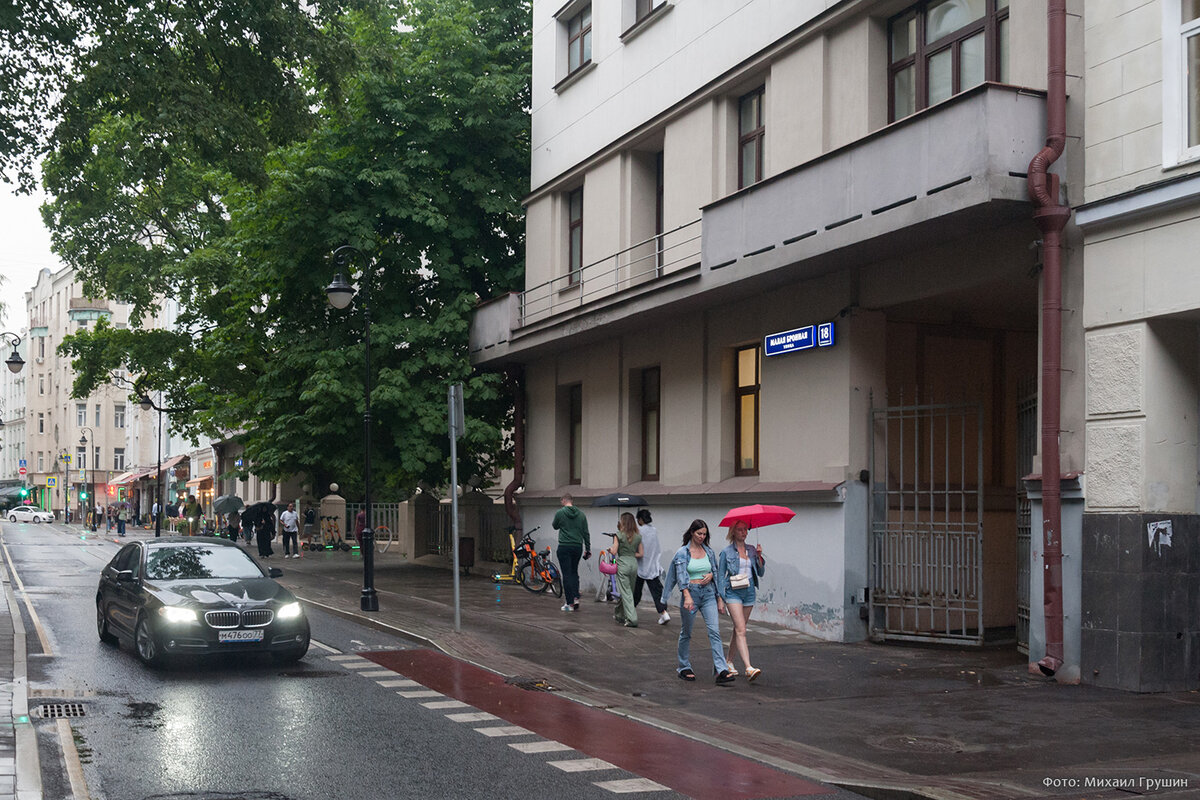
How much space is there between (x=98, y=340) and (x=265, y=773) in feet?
122

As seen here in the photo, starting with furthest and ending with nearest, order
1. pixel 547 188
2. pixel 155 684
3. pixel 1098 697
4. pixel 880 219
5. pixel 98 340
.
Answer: pixel 98 340 < pixel 547 188 < pixel 880 219 < pixel 155 684 < pixel 1098 697

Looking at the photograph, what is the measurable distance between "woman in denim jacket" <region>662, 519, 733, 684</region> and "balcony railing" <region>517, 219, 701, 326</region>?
723cm

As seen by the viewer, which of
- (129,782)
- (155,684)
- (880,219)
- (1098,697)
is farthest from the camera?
(880,219)

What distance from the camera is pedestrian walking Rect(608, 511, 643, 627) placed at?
56.3ft

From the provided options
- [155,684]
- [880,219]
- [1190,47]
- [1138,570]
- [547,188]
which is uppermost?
[547,188]

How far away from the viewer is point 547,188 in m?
25.2

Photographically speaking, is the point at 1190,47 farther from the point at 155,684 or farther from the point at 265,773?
the point at 155,684

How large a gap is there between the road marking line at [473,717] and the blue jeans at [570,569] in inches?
341

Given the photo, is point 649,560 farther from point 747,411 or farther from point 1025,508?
point 1025,508

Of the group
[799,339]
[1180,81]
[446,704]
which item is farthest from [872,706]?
[799,339]

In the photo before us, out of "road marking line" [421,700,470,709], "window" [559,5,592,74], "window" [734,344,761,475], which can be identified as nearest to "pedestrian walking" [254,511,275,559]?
"window" [559,5,592,74]

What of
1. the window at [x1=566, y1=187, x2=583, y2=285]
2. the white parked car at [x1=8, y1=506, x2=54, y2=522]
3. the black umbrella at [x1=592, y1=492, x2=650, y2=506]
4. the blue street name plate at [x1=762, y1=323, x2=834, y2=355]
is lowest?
the white parked car at [x1=8, y1=506, x2=54, y2=522]

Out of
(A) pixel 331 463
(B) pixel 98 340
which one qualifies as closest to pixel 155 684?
(A) pixel 331 463

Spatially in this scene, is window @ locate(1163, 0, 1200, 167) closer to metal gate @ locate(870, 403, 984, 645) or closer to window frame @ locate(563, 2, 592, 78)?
metal gate @ locate(870, 403, 984, 645)
